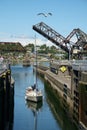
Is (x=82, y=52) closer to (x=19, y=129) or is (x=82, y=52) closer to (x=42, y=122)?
(x=42, y=122)

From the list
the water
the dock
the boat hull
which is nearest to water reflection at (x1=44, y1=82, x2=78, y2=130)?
the water

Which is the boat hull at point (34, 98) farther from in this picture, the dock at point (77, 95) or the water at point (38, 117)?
the dock at point (77, 95)

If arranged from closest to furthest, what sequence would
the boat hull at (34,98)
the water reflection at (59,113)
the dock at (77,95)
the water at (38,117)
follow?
1. the dock at (77,95)
2. the water at (38,117)
3. the water reflection at (59,113)
4. the boat hull at (34,98)

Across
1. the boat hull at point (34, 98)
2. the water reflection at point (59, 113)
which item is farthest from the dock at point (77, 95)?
the boat hull at point (34, 98)

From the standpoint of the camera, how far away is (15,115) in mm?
36781

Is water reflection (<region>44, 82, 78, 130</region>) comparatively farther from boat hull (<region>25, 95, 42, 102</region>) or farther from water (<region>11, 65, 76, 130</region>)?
boat hull (<region>25, 95, 42, 102</region>)

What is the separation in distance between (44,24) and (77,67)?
3099cm

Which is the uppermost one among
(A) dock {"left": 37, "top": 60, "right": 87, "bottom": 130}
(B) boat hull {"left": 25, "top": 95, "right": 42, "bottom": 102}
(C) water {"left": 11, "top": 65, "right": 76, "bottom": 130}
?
(A) dock {"left": 37, "top": 60, "right": 87, "bottom": 130}

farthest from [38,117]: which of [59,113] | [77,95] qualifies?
[77,95]

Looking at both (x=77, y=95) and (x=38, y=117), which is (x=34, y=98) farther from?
(x=77, y=95)

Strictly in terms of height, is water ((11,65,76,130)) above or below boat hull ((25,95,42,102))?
below

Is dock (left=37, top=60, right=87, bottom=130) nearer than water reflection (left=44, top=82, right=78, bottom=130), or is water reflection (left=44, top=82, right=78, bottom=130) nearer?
dock (left=37, top=60, right=87, bottom=130)

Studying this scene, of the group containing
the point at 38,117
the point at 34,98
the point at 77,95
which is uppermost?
the point at 77,95

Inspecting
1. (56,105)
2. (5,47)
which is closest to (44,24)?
(56,105)
